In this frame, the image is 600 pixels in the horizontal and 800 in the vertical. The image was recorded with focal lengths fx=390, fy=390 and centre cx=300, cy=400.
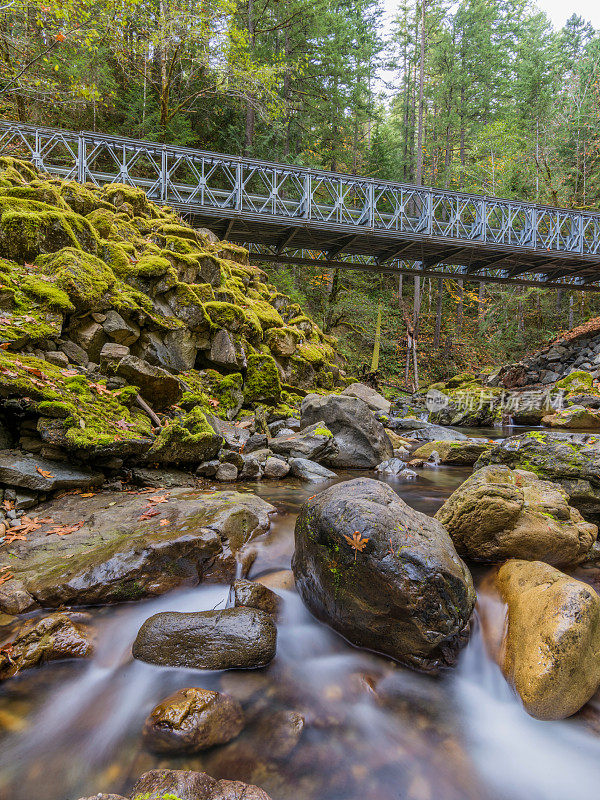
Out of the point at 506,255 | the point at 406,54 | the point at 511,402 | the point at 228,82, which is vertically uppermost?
the point at 406,54

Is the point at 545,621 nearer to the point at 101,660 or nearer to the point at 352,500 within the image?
the point at 352,500

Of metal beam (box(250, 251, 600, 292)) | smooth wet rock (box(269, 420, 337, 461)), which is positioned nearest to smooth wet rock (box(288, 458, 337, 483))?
smooth wet rock (box(269, 420, 337, 461))

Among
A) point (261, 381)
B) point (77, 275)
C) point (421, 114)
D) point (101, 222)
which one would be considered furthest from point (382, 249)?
point (77, 275)

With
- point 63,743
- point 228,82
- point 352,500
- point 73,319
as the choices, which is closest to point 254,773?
point 63,743

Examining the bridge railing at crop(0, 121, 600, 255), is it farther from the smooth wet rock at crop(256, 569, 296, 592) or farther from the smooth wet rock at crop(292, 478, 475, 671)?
the smooth wet rock at crop(292, 478, 475, 671)

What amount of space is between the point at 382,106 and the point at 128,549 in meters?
36.5

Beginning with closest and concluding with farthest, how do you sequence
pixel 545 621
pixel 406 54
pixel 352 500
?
pixel 545 621 → pixel 352 500 → pixel 406 54

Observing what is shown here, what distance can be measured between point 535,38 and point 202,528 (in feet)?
116

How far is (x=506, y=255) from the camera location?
15422 mm

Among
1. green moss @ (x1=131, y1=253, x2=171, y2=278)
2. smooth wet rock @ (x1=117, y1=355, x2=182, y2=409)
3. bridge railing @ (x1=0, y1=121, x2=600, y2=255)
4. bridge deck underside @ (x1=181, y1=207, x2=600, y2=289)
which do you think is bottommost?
smooth wet rock @ (x1=117, y1=355, x2=182, y2=409)

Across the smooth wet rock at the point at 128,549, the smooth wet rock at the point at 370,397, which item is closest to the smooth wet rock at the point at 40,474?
the smooth wet rock at the point at 128,549

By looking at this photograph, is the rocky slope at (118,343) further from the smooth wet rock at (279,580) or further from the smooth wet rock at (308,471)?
the smooth wet rock at (279,580)

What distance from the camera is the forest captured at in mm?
15297

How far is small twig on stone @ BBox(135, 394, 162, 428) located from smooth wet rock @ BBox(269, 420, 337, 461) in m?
2.12
